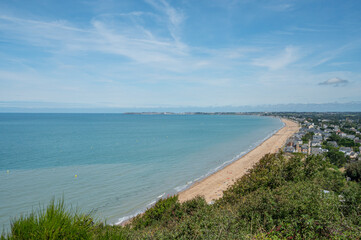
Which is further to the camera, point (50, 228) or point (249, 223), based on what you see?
point (249, 223)

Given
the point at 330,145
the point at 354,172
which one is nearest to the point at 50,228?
the point at 354,172

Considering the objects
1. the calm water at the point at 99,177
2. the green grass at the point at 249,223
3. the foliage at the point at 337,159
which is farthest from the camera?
the foliage at the point at 337,159

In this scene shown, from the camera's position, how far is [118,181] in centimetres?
2272

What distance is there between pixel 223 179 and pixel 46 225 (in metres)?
22.1

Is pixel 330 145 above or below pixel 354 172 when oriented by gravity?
below

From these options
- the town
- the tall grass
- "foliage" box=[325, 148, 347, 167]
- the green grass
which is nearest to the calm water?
the green grass

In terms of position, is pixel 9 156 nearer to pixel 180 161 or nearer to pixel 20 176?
pixel 20 176

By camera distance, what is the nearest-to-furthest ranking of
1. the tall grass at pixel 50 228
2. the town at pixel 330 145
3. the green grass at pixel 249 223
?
the tall grass at pixel 50 228, the green grass at pixel 249 223, the town at pixel 330 145

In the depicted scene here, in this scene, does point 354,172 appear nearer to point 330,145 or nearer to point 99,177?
point 99,177

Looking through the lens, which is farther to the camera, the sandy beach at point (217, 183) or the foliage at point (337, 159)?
the foliage at point (337, 159)

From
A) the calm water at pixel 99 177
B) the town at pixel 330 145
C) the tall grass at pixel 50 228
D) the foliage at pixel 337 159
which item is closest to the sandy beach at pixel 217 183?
the calm water at pixel 99 177

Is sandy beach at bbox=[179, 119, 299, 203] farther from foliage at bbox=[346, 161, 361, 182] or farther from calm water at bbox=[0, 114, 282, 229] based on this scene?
foliage at bbox=[346, 161, 361, 182]

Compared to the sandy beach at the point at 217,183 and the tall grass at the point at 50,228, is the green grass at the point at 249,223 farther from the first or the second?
the sandy beach at the point at 217,183

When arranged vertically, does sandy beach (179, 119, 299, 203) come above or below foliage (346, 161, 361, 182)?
below
